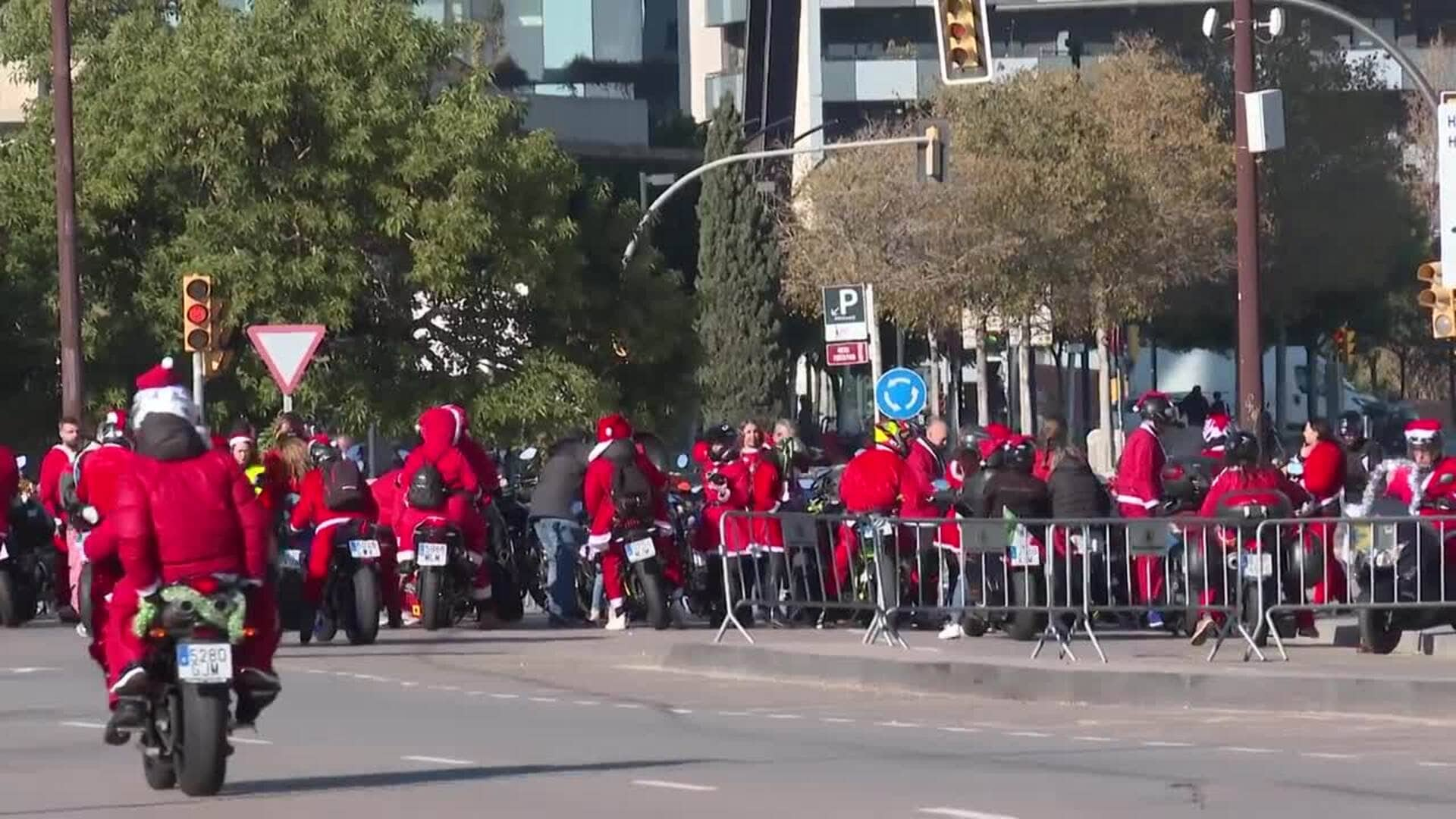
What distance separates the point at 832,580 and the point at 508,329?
1985cm

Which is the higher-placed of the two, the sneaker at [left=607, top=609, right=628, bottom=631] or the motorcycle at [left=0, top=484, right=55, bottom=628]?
the motorcycle at [left=0, top=484, right=55, bottom=628]

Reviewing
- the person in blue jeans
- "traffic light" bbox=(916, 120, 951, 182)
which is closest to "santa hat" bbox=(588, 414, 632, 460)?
the person in blue jeans

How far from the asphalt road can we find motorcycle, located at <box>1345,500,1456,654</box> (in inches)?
76.3

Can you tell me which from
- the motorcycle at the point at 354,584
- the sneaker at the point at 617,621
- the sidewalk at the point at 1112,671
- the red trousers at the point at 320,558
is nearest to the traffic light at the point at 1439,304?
the sidewalk at the point at 1112,671

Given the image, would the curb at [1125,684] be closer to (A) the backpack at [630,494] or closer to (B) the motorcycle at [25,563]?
(A) the backpack at [630,494]

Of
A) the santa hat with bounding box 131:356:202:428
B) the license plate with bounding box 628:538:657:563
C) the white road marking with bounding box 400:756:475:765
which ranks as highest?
the santa hat with bounding box 131:356:202:428

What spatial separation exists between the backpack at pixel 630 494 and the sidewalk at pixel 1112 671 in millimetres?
2295

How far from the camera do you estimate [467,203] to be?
3828 cm

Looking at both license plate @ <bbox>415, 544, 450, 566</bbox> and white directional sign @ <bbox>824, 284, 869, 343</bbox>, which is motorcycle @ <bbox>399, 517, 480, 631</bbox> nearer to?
license plate @ <bbox>415, 544, 450, 566</bbox>

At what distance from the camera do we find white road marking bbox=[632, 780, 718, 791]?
41.9 feet

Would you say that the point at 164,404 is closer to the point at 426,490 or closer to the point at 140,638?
the point at 140,638

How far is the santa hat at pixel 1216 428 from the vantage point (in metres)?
21.8

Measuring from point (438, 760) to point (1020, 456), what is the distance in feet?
26.4

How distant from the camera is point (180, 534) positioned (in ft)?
41.2
